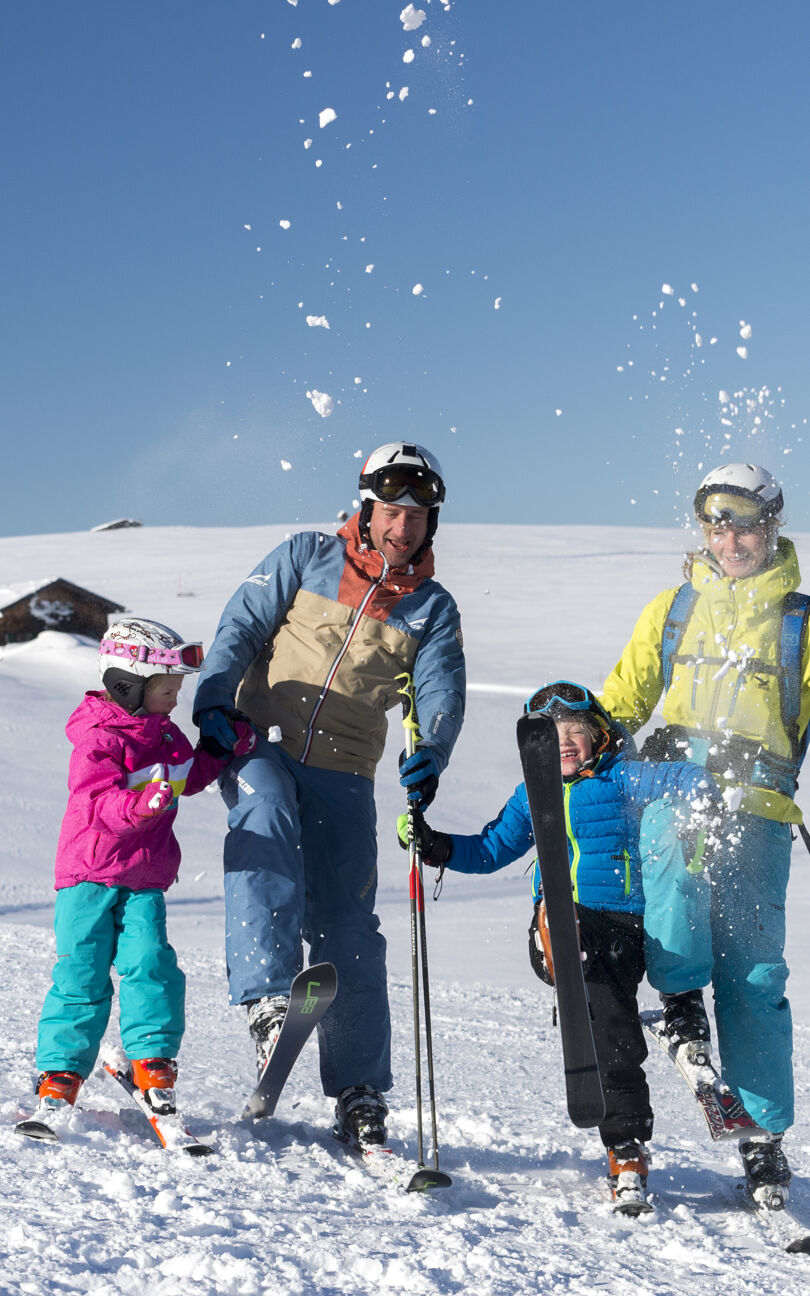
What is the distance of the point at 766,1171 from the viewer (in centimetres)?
334

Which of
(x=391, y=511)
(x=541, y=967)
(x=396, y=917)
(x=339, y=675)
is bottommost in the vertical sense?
(x=396, y=917)

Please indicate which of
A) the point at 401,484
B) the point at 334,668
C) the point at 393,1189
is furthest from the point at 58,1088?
the point at 401,484

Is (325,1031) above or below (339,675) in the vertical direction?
below

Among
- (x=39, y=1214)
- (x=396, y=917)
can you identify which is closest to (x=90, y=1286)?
(x=39, y=1214)

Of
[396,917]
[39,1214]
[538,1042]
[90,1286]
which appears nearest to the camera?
[90,1286]

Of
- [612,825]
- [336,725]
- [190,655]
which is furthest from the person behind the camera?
[336,725]

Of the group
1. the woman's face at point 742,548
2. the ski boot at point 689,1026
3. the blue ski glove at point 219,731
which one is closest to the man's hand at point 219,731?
the blue ski glove at point 219,731

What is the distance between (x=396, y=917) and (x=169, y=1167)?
26.7ft

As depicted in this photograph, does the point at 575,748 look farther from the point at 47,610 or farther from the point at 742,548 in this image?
the point at 47,610

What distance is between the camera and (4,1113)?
328 cm

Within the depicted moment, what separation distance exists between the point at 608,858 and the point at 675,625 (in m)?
0.81

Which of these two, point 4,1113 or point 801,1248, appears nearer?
point 801,1248

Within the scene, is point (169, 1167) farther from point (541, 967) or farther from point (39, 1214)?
point (541, 967)

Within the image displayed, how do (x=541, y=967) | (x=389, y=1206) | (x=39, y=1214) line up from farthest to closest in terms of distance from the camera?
(x=541, y=967) → (x=389, y=1206) → (x=39, y=1214)
